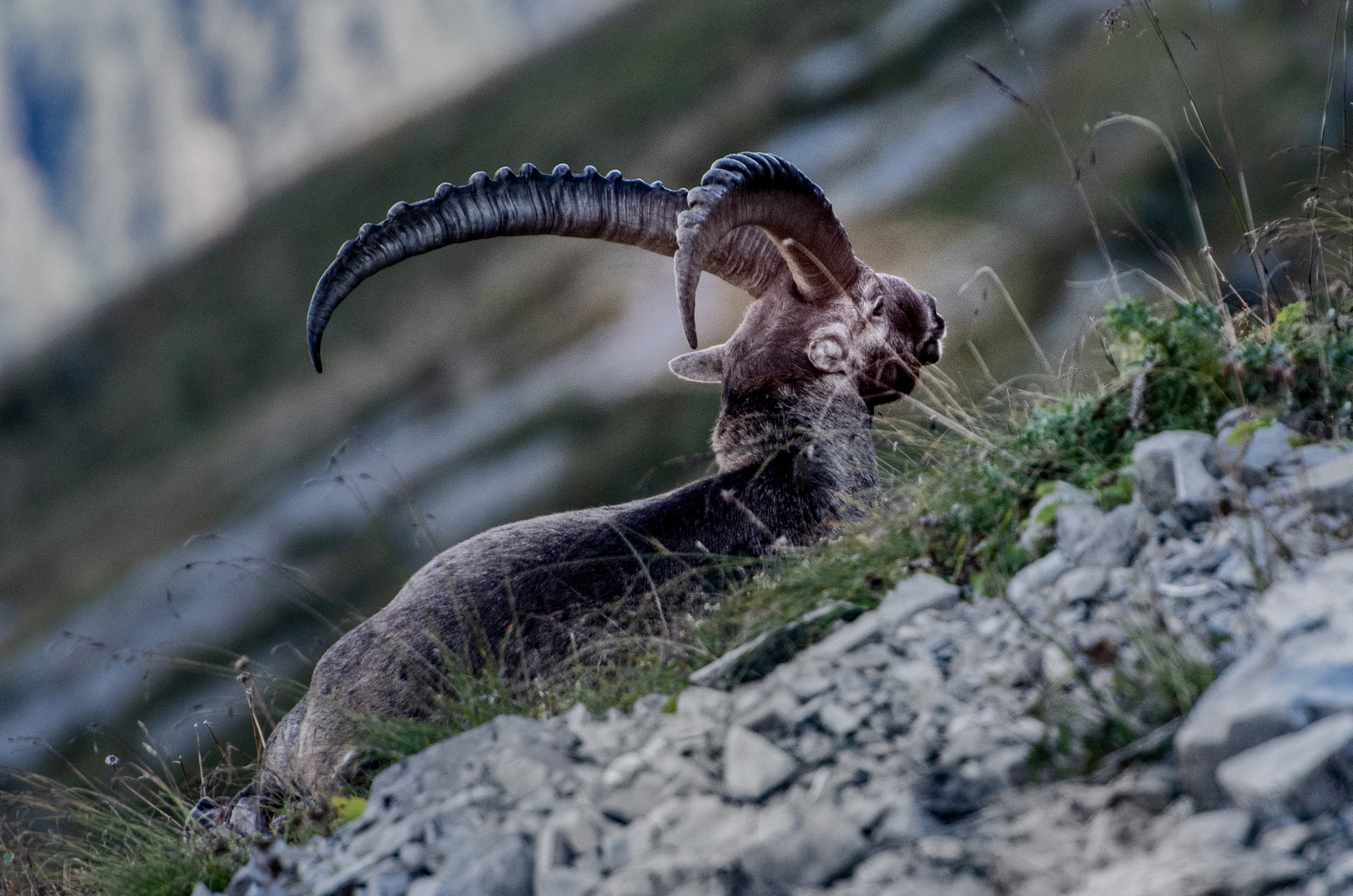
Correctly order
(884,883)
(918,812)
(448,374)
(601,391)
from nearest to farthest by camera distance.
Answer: (884,883) → (918,812) → (601,391) → (448,374)

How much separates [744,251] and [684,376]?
129 cm

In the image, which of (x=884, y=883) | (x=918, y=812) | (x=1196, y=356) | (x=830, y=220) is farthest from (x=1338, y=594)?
(x=830, y=220)

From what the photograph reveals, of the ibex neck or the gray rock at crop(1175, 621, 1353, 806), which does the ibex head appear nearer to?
the ibex neck

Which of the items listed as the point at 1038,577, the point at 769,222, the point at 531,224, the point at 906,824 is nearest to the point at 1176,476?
the point at 1038,577

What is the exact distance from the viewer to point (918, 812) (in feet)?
8.31

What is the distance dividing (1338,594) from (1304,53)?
48585 mm

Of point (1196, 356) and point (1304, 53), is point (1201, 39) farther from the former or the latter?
point (1196, 356)

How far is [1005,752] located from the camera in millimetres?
2635

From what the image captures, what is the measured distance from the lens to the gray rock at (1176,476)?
3379mm

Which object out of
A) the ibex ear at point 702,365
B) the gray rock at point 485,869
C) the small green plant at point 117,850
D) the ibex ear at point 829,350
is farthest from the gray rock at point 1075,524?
the ibex ear at point 702,365

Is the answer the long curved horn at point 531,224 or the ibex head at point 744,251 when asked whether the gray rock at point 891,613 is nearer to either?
the ibex head at point 744,251

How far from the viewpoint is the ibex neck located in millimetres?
6934

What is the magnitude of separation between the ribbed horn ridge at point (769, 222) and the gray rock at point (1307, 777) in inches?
130

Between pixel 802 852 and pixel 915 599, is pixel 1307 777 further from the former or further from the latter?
pixel 915 599
